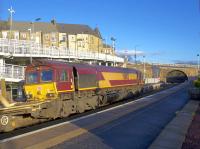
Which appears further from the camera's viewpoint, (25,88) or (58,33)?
(58,33)

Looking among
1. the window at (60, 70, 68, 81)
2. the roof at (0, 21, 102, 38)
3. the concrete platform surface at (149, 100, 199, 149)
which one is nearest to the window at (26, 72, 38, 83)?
the window at (60, 70, 68, 81)

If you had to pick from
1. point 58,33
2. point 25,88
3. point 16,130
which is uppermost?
point 58,33

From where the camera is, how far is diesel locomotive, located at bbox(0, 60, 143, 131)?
19.7 meters

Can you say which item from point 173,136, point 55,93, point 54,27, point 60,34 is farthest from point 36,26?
point 173,136

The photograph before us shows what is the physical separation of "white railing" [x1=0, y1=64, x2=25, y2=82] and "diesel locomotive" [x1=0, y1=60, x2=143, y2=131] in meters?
11.1

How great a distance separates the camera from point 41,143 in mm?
13430

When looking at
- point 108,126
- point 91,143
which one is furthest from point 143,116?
point 91,143

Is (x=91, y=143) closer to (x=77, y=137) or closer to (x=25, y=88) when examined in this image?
(x=77, y=137)

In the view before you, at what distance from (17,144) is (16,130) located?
597cm

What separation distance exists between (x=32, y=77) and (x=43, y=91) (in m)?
1.50

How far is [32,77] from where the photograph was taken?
24125 millimetres

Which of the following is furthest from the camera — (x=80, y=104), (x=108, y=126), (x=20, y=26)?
(x=20, y=26)

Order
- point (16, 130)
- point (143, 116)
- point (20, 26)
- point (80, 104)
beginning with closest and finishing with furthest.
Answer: point (16, 130) < point (143, 116) < point (80, 104) < point (20, 26)

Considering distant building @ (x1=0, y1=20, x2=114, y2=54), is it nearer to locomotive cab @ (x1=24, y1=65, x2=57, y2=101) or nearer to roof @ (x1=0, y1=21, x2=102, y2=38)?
roof @ (x1=0, y1=21, x2=102, y2=38)
